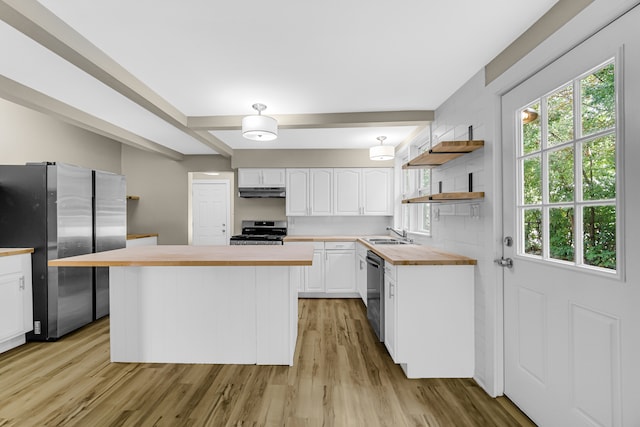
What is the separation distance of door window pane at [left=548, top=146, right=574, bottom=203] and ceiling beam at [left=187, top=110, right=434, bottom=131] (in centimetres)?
168

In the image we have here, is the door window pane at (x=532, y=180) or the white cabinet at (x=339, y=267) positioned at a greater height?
the door window pane at (x=532, y=180)

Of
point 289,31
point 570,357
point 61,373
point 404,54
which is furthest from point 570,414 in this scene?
point 61,373

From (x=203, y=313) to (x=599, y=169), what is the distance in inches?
106

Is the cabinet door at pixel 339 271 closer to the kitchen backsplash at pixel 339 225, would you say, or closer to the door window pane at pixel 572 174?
the kitchen backsplash at pixel 339 225

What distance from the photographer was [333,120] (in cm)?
329

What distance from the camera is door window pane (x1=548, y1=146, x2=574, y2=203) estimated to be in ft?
5.17

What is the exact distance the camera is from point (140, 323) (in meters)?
2.54

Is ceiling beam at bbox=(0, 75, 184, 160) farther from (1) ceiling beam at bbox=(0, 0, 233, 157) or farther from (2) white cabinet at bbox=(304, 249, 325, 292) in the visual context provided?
(2) white cabinet at bbox=(304, 249, 325, 292)

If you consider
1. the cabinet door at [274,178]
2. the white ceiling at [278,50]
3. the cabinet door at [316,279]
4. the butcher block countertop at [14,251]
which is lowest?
the cabinet door at [316,279]

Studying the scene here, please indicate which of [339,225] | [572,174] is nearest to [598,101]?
[572,174]

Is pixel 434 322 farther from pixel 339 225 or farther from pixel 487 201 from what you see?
pixel 339 225

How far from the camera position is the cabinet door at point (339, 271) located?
14.8ft

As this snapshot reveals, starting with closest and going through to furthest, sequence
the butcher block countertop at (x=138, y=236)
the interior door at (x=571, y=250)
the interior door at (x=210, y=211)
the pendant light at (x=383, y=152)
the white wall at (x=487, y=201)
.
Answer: the interior door at (x=571, y=250)
the white wall at (x=487, y=201)
the pendant light at (x=383, y=152)
the butcher block countertop at (x=138, y=236)
the interior door at (x=210, y=211)

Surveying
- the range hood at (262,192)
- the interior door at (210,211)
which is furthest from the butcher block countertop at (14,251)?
the interior door at (210,211)
